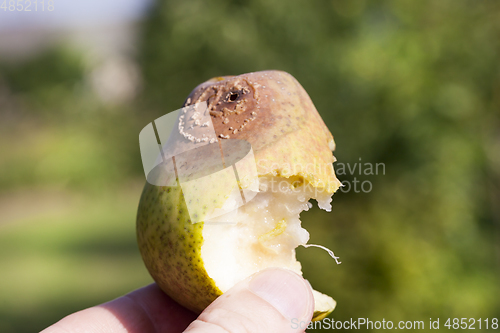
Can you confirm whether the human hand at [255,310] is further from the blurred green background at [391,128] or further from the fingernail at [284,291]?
the blurred green background at [391,128]

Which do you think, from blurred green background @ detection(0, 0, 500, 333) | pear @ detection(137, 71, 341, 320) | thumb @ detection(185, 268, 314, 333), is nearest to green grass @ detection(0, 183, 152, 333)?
blurred green background @ detection(0, 0, 500, 333)

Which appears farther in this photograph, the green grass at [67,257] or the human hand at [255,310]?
the green grass at [67,257]

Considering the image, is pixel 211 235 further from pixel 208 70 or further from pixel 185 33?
pixel 185 33

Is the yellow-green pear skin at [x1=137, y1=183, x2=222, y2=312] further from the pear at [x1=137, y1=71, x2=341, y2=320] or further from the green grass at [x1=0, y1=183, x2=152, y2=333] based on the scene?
the green grass at [x1=0, y1=183, x2=152, y2=333]

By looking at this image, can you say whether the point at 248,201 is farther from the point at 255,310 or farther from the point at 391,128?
the point at 391,128

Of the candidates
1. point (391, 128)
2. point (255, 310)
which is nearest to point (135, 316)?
point (255, 310)

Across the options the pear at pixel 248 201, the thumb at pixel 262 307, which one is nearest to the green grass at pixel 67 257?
the pear at pixel 248 201
